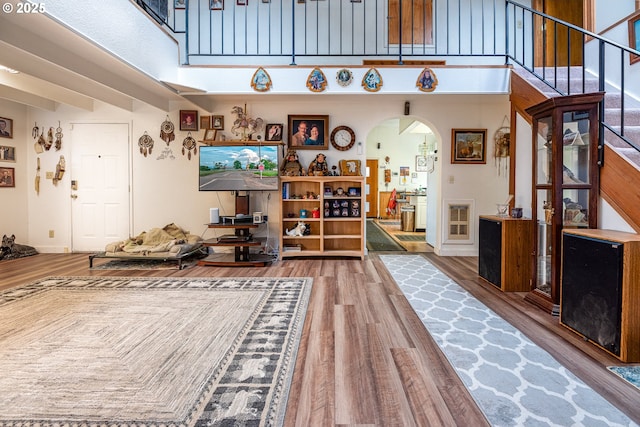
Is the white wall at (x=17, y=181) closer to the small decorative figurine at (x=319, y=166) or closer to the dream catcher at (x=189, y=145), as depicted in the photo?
the dream catcher at (x=189, y=145)

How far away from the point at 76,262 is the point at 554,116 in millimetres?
5984

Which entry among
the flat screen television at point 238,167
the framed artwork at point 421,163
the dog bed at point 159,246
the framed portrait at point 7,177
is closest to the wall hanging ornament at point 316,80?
the flat screen television at point 238,167

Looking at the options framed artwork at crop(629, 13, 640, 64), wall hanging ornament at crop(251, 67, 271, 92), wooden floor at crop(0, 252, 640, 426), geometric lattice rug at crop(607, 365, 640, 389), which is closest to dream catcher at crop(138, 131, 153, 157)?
wall hanging ornament at crop(251, 67, 271, 92)

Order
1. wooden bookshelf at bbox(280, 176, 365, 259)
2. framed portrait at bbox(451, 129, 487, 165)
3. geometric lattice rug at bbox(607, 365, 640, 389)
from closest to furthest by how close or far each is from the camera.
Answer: geometric lattice rug at bbox(607, 365, 640, 389) < wooden bookshelf at bbox(280, 176, 365, 259) < framed portrait at bbox(451, 129, 487, 165)

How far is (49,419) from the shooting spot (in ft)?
4.47

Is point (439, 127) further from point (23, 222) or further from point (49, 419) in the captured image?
point (23, 222)

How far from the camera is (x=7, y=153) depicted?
4840 mm

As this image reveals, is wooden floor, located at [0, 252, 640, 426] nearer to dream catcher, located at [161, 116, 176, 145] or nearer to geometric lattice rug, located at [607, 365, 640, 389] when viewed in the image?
geometric lattice rug, located at [607, 365, 640, 389]

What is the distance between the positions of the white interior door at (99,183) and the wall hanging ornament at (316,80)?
10.6ft

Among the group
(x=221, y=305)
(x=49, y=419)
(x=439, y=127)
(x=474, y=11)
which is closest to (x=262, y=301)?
(x=221, y=305)

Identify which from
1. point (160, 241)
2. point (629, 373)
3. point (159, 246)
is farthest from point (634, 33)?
point (160, 241)

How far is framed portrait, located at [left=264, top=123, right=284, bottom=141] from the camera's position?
4.84 m

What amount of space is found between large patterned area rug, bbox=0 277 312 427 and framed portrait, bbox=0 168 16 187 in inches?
108

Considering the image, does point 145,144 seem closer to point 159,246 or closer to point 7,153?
point 159,246
